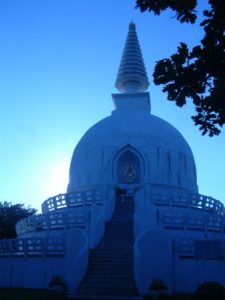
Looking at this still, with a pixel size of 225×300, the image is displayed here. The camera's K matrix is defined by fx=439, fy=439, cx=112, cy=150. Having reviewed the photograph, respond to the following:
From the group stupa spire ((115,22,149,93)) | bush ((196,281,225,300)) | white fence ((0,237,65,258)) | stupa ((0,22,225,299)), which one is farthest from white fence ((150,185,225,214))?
stupa spire ((115,22,149,93))

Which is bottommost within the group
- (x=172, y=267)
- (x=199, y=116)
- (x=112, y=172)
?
(x=172, y=267)

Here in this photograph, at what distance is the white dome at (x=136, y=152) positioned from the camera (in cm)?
2964

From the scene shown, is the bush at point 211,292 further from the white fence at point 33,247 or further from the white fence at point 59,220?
the white fence at point 59,220

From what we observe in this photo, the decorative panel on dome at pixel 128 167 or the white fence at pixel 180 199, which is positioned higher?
the decorative panel on dome at pixel 128 167

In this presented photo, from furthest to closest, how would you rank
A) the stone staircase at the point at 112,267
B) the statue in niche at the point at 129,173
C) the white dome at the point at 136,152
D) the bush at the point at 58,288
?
1. the statue in niche at the point at 129,173
2. the white dome at the point at 136,152
3. the stone staircase at the point at 112,267
4. the bush at the point at 58,288

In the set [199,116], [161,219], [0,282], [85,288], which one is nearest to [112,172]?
[161,219]

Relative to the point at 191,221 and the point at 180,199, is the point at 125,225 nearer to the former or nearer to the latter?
the point at 191,221

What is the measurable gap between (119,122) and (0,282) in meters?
15.2

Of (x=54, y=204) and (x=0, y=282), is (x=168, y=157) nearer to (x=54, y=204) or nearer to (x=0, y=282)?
(x=54, y=204)

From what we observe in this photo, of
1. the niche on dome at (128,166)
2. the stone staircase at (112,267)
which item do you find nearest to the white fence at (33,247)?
the stone staircase at (112,267)

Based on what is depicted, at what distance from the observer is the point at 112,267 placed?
56.6 ft

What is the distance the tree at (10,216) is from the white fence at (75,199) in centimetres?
911

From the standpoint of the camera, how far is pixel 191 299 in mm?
14617

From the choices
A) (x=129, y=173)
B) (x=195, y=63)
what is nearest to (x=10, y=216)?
(x=129, y=173)
